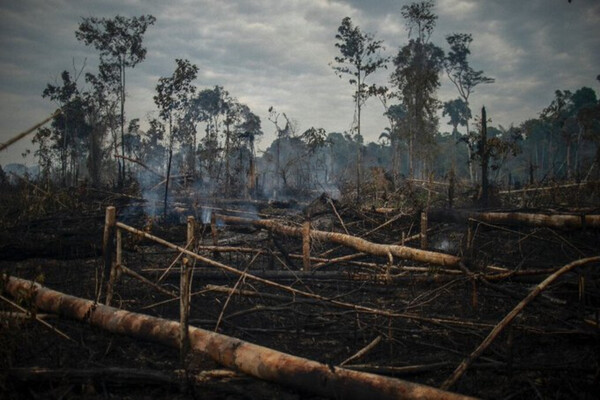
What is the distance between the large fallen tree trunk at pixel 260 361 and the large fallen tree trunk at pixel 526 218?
242 inches

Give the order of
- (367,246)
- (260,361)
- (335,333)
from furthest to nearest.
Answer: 1. (367,246)
2. (335,333)
3. (260,361)

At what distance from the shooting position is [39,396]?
3.16 metres

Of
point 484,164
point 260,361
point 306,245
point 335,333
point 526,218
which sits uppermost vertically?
point 484,164

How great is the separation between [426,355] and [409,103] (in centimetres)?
3296

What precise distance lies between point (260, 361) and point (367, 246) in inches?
154

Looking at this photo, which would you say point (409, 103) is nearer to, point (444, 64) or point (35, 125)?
point (444, 64)

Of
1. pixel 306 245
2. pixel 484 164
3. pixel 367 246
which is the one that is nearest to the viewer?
pixel 367 246

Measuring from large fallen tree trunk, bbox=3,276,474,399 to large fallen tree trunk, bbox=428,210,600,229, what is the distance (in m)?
6.16

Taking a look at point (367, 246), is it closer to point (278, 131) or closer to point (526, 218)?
point (526, 218)

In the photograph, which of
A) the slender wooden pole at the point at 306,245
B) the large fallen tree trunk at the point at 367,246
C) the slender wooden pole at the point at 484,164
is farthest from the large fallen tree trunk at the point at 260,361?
the slender wooden pole at the point at 484,164

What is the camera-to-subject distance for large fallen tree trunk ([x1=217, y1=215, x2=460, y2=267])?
5.77m

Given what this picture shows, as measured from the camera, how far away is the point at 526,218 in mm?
8031

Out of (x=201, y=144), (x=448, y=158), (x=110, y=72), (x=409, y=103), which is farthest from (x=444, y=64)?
(x=110, y=72)

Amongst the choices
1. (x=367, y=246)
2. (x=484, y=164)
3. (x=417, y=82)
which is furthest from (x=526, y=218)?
(x=417, y=82)
